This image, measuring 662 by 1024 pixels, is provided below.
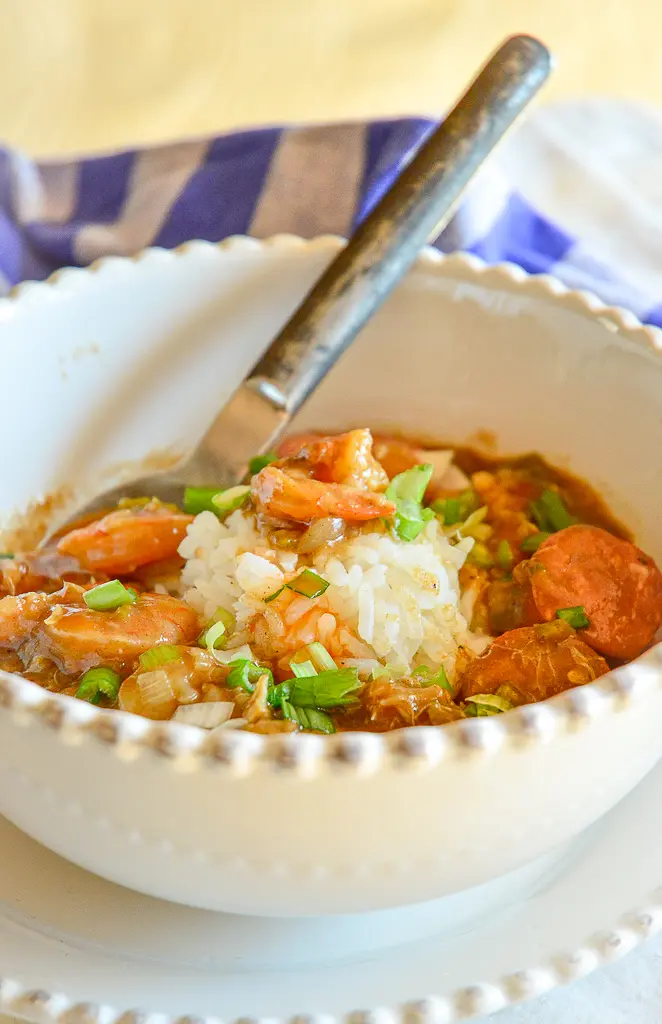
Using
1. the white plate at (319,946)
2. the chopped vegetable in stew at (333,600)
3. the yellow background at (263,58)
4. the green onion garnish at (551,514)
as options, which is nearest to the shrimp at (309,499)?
the chopped vegetable in stew at (333,600)

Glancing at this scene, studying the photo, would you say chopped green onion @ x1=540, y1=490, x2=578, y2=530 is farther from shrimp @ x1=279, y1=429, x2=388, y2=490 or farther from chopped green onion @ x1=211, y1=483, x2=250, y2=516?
chopped green onion @ x1=211, y1=483, x2=250, y2=516

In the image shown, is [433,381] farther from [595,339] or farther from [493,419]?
[595,339]

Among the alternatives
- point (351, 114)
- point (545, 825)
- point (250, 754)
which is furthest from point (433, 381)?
point (351, 114)

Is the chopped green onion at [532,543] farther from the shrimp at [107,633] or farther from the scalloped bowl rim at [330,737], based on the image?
the scalloped bowl rim at [330,737]

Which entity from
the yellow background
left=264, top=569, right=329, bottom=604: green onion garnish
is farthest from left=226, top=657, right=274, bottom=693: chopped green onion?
the yellow background

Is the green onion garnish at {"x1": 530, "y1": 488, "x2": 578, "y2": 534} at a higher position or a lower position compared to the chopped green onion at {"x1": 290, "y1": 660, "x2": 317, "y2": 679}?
higher

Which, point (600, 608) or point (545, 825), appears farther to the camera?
point (600, 608)

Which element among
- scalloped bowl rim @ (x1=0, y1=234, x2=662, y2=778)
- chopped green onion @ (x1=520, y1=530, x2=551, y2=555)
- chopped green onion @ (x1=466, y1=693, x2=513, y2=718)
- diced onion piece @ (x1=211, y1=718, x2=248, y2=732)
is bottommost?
diced onion piece @ (x1=211, y1=718, x2=248, y2=732)
